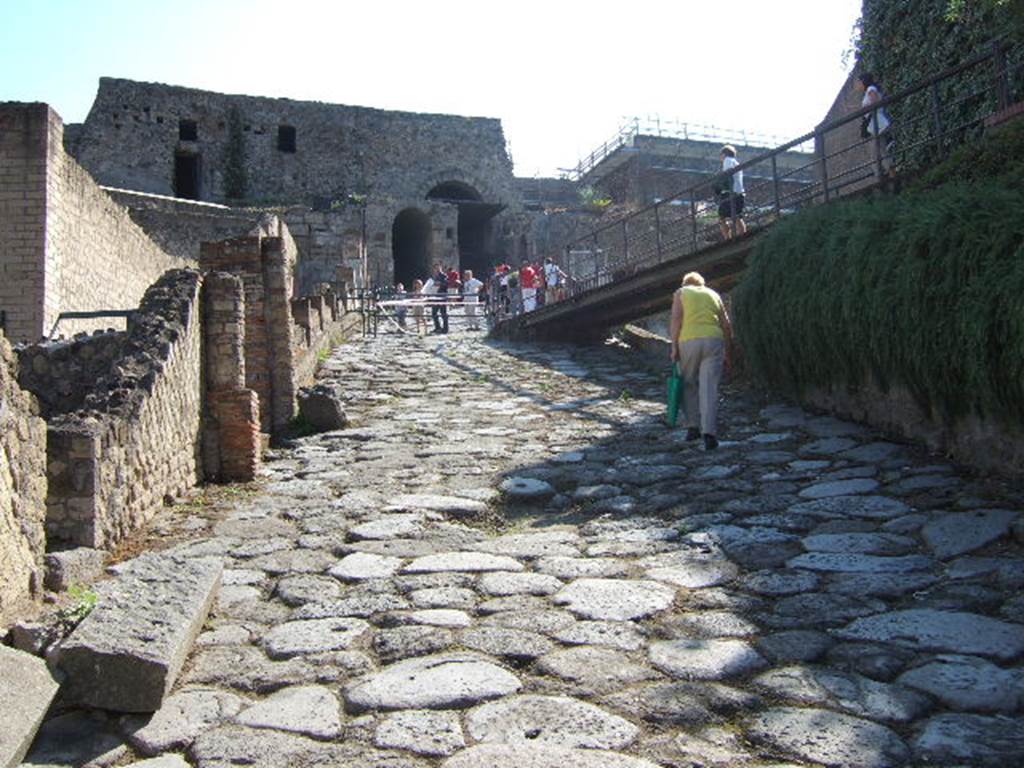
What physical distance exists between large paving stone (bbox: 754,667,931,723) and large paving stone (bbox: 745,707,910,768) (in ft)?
0.25

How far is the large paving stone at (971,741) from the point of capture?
2.61 metres

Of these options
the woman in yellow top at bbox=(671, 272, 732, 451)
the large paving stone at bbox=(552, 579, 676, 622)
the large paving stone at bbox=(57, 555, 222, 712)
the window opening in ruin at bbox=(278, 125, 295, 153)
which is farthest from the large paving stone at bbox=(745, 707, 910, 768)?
the window opening in ruin at bbox=(278, 125, 295, 153)

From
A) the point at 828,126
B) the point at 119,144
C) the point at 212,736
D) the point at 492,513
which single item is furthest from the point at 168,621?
the point at 119,144

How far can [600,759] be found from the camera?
2.65 m

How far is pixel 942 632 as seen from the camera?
11.7ft

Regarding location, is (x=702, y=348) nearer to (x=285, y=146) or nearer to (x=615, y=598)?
(x=615, y=598)

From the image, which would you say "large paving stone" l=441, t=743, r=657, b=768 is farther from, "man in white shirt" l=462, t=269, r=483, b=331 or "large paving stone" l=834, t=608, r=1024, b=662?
"man in white shirt" l=462, t=269, r=483, b=331

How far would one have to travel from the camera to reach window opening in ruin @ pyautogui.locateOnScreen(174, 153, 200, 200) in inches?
1378

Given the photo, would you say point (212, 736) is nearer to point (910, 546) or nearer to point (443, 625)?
point (443, 625)

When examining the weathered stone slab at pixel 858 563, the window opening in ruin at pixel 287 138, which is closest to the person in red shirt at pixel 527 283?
the weathered stone slab at pixel 858 563

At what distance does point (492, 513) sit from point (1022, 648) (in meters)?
3.18

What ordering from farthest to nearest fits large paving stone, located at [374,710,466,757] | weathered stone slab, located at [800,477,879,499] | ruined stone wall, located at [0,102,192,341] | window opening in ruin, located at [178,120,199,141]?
window opening in ruin, located at [178,120,199,141]
ruined stone wall, located at [0,102,192,341]
weathered stone slab, located at [800,477,879,499]
large paving stone, located at [374,710,466,757]

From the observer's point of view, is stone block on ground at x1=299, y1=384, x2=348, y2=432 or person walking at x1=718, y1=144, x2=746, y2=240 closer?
stone block on ground at x1=299, y1=384, x2=348, y2=432

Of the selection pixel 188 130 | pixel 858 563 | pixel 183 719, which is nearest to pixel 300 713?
pixel 183 719
